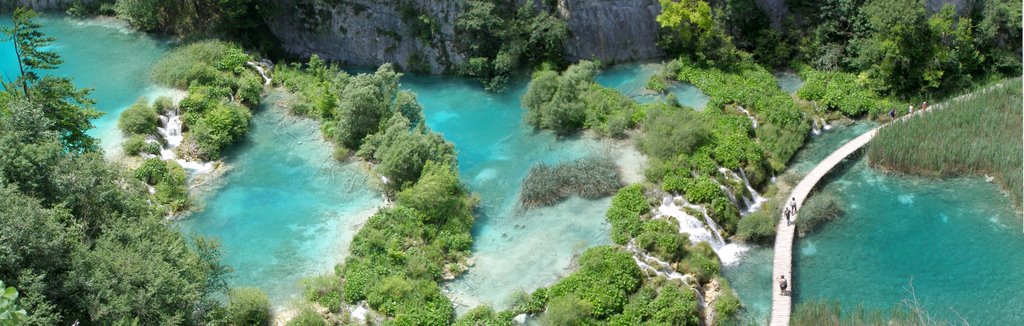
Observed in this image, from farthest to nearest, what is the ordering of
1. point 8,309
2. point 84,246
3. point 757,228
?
1. point 757,228
2. point 84,246
3. point 8,309

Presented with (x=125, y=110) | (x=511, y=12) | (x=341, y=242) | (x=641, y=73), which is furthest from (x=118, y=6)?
(x=641, y=73)

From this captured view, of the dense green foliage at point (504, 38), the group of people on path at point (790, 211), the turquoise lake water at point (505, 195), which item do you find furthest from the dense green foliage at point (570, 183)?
the dense green foliage at point (504, 38)

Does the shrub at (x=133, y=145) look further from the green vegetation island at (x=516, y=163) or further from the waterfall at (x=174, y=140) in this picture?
the waterfall at (x=174, y=140)

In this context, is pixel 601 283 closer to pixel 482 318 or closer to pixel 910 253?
pixel 482 318

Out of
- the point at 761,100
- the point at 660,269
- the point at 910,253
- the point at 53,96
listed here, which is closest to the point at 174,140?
the point at 53,96

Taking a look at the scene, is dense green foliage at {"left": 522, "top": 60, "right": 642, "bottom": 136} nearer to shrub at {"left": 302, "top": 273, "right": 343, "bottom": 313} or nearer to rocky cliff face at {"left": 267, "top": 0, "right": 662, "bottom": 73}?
rocky cliff face at {"left": 267, "top": 0, "right": 662, "bottom": 73}

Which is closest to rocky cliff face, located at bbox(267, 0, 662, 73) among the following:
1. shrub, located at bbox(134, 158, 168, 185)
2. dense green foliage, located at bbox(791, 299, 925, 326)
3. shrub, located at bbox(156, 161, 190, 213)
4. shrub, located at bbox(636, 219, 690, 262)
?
shrub, located at bbox(156, 161, 190, 213)

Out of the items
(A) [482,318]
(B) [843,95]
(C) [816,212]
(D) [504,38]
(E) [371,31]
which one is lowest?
(A) [482,318]
